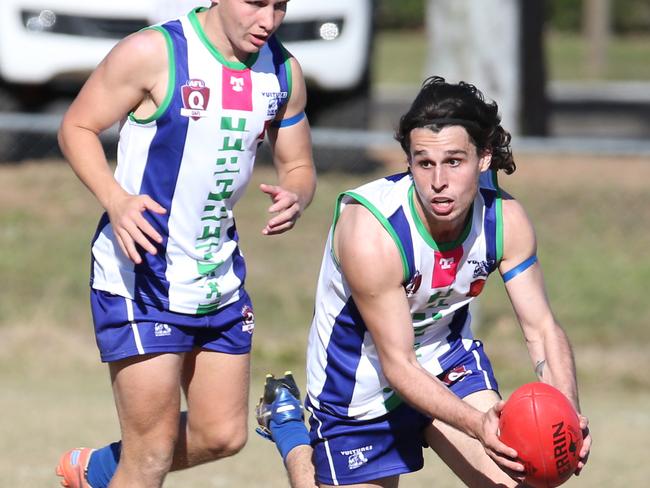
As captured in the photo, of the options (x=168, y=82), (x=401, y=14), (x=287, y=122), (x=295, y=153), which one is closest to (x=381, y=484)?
(x=295, y=153)

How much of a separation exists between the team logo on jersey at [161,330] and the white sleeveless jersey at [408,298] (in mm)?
517

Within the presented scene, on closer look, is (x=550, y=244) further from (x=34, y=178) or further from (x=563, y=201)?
(x=34, y=178)

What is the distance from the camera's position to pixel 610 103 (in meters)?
21.5

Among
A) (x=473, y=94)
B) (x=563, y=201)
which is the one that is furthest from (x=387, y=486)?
(x=563, y=201)

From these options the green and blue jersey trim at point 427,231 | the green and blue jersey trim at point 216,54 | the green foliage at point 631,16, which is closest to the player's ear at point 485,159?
the green and blue jersey trim at point 427,231

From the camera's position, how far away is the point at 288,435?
5.06 m

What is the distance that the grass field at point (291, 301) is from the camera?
746cm

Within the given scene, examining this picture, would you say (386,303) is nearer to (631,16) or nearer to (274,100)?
(274,100)

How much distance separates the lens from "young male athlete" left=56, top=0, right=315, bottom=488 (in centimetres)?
446

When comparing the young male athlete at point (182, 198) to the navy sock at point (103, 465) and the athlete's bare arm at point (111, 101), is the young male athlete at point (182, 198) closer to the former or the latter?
the athlete's bare arm at point (111, 101)

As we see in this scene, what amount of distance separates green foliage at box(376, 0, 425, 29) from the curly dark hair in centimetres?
3515

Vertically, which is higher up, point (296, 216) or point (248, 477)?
point (296, 216)

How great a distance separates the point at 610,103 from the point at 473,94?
17680 millimetres

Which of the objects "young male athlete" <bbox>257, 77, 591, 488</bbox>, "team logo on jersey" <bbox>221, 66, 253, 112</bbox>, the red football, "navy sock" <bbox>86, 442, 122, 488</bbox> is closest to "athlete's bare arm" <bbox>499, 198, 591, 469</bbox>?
"young male athlete" <bbox>257, 77, 591, 488</bbox>
